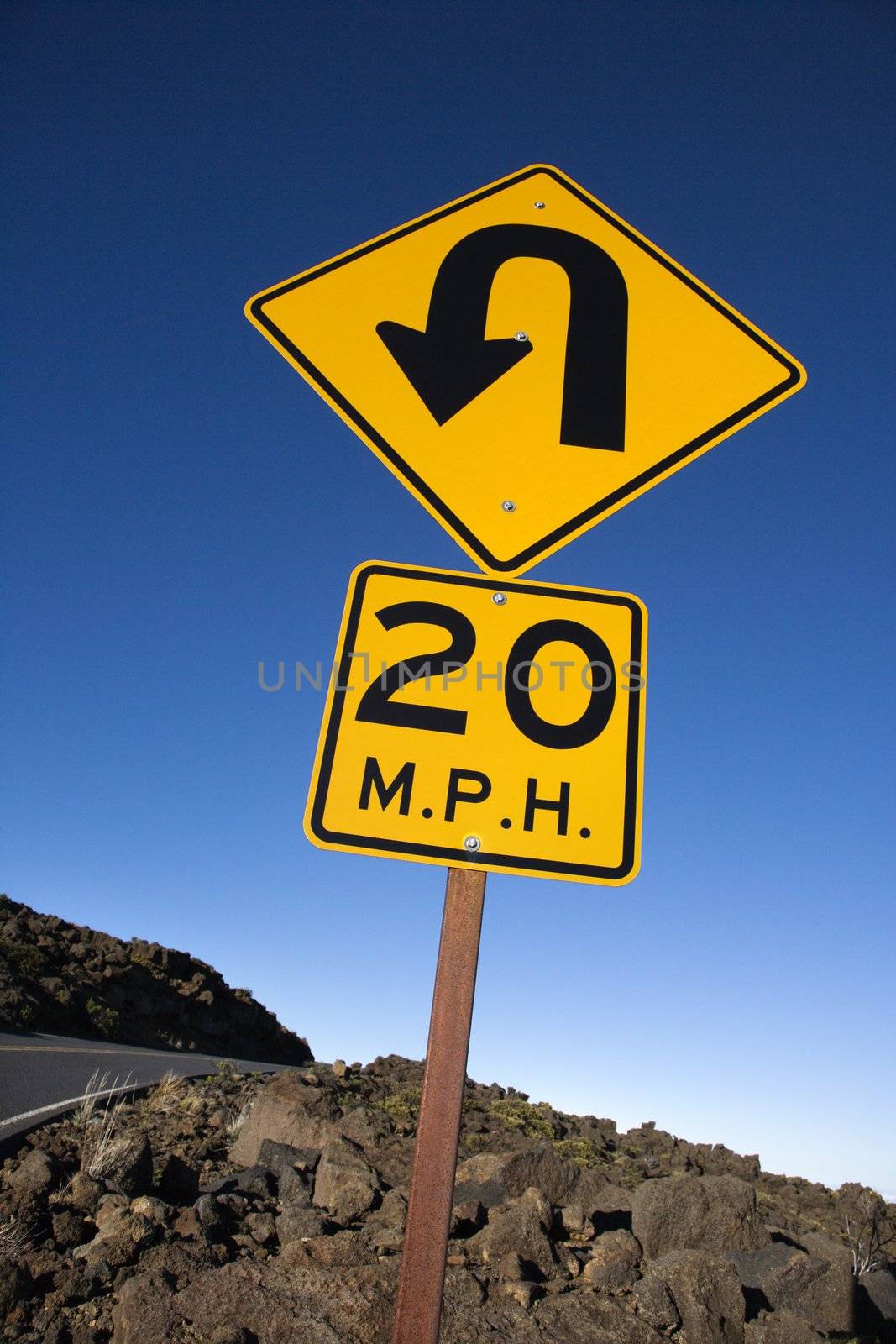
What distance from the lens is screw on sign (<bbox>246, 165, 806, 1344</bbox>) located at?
2053 mm

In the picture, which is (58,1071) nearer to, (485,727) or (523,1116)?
(523,1116)

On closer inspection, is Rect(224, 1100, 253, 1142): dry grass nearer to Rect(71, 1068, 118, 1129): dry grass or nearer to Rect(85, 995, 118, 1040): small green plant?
Rect(71, 1068, 118, 1129): dry grass

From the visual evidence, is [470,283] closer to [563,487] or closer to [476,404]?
[476,404]

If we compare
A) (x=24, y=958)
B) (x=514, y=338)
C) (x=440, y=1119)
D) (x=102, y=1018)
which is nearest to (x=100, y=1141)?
(x=440, y=1119)

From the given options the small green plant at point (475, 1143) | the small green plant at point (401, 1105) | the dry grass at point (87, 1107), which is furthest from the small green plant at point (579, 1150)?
the dry grass at point (87, 1107)

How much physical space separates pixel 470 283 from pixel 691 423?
2.68ft

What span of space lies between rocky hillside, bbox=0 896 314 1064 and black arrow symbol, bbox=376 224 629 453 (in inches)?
702

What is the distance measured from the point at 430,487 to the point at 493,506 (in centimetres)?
18

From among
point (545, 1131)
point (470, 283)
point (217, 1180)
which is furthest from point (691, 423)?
point (545, 1131)

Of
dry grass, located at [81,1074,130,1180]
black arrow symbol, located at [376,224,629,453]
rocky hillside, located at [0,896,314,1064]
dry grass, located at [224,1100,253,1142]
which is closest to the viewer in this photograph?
black arrow symbol, located at [376,224,629,453]

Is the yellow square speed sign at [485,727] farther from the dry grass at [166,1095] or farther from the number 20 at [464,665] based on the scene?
the dry grass at [166,1095]

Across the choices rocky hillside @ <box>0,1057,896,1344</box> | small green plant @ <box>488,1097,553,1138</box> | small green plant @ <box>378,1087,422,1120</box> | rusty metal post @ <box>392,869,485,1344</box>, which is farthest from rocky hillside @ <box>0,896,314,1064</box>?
rusty metal post @ <box>392,869,485,1344</box>

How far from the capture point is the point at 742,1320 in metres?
4.51

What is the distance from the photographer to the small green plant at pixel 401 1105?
9.50m
